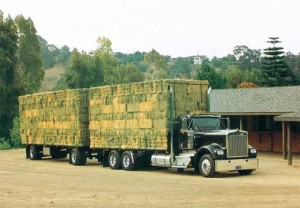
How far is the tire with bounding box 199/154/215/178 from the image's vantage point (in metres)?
20.4

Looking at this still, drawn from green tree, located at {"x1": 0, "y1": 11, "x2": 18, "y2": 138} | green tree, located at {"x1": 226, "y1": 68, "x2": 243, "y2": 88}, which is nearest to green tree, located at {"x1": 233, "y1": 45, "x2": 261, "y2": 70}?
green tree, located at {"x1": 226, "y1": 68, "x2": 243, "y2": 88}

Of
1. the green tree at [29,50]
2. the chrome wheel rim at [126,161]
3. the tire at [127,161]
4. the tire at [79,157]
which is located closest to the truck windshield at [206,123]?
the tire at [127,161]

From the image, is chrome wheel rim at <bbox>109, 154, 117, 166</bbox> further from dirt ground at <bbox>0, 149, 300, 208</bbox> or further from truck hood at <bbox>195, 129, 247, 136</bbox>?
truck hood at <bbox>195, 129, 247, 136</bbox>

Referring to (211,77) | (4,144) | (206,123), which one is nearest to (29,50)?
(211,77)

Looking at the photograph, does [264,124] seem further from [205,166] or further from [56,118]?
[205,166]

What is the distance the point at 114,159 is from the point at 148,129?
2929 mm

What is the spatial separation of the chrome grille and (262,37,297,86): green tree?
191 ft

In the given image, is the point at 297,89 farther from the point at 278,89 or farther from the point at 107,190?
the point at 107,190

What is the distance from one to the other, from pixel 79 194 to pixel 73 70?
218 ft

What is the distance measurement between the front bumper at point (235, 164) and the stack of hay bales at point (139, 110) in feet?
9.23

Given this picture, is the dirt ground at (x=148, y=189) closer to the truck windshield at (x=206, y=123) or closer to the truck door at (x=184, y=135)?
the truck door at (x=184, y=135)

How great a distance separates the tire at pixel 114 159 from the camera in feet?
82.4

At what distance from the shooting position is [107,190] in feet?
54.1

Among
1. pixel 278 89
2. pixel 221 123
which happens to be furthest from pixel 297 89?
pixel 221 123
